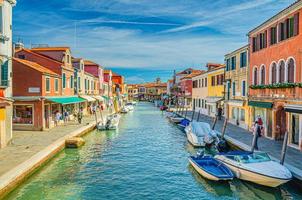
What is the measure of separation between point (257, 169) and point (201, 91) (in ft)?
121

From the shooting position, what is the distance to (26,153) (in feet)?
57.7

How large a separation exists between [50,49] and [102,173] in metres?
20.9

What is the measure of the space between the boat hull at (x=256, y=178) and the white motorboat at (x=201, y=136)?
27.6 ft

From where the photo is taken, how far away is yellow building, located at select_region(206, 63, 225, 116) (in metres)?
39.6

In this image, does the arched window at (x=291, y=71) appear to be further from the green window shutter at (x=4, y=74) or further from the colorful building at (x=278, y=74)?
the green window shutter at (x=4, y=74)

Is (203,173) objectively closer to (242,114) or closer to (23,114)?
(242,114)

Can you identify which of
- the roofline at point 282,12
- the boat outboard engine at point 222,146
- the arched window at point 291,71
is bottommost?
the boat outboard engine at point 222,146

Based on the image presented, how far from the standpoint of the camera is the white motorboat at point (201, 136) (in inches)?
949

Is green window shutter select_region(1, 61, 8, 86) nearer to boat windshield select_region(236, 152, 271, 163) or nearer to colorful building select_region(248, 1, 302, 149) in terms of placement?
boat windshield select_region(236, 152, 271, 163)

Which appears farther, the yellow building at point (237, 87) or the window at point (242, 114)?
the window at point (242, 114)

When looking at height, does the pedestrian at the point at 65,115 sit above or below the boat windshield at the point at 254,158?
above

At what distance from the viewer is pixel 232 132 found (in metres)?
27.1

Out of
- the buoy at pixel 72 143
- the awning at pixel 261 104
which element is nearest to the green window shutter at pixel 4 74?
the buoy at pixel 72 143

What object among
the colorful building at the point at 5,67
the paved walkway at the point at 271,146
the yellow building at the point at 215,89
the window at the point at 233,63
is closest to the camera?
the paved walkway at the point at 271,146
